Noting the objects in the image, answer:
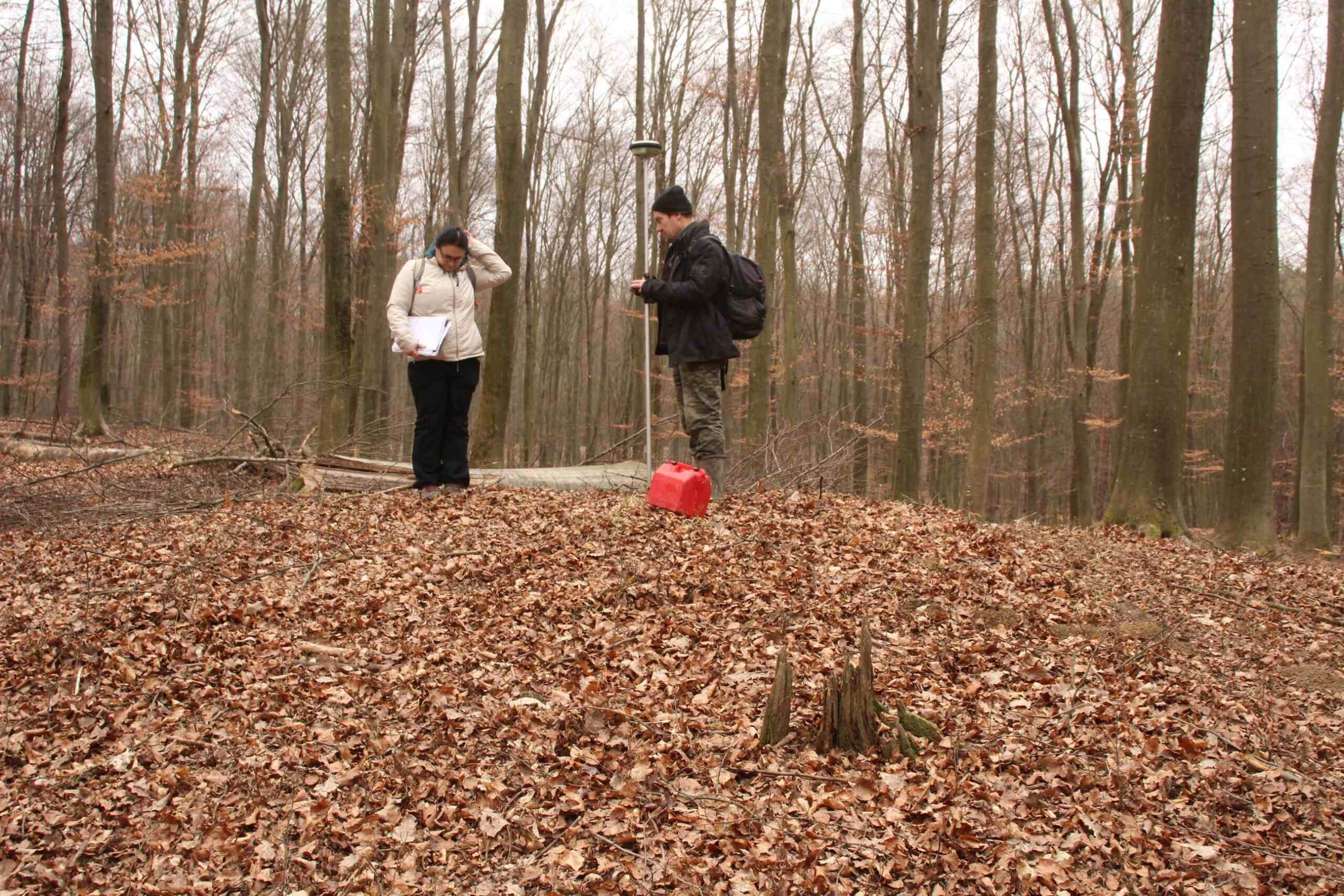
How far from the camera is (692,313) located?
256 inches

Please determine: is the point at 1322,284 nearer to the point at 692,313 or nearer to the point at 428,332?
the point at 692,313

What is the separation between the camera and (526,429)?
22312 mm

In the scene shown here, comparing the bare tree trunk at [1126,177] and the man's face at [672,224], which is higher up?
the bare tree trunk at [1126,177]

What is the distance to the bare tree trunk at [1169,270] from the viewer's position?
7.62 meters

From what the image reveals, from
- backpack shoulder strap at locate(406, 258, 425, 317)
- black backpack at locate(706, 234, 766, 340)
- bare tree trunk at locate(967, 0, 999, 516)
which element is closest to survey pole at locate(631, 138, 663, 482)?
black backpack at locate(706, 234, 766, 340)

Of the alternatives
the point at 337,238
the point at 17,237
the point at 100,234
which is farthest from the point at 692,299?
the point at 17,237

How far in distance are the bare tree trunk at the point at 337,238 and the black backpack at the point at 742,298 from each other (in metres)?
4.90

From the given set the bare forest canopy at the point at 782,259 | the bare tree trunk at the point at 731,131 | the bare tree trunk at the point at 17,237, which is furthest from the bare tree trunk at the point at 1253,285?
the bare tree trunk at the point at 17,237

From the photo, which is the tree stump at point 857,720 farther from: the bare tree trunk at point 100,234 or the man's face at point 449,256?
the bare tree trunk at point 100,234

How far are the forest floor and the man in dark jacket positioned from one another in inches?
34.4

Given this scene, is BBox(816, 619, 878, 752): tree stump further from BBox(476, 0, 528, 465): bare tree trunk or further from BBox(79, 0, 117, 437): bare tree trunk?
BBox(79, 0, 117, 437): bare tree trunk

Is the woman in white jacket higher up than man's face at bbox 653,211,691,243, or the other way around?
man's face at bbox 653,211,691,243

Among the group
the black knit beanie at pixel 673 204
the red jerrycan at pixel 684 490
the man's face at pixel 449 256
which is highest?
the black knit beanie at pixel 673 204

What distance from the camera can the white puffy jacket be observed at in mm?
7023
